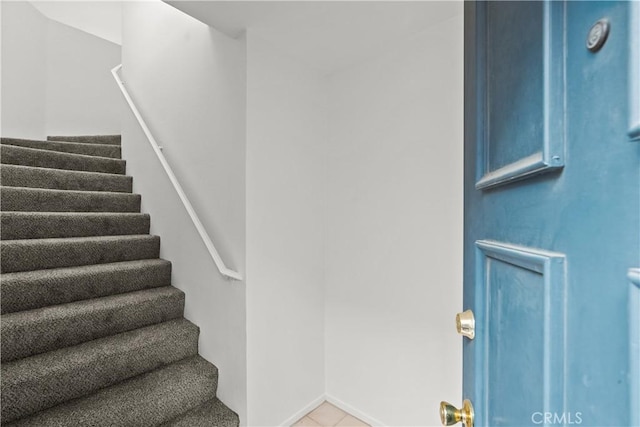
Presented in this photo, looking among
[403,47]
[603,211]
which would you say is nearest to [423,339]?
[603,211]

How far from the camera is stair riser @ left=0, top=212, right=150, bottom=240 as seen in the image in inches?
72.5

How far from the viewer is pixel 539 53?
39cm

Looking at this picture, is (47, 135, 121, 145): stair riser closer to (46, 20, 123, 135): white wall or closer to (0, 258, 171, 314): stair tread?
(46, 20, 123, 135): white wall

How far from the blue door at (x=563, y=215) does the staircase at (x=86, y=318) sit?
1609 mm

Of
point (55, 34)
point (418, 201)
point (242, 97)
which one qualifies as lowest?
point (418, 201)

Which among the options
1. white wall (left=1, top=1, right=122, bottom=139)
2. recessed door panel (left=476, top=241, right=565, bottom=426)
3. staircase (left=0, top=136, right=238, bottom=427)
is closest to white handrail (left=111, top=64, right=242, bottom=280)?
staircase (left=0, top=136, right=238, bottom=427)

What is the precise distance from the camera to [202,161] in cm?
185

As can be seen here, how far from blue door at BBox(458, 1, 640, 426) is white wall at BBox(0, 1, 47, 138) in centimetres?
475

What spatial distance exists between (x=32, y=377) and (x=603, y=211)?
200 centimetres

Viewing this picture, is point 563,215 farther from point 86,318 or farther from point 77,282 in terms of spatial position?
point 77,282

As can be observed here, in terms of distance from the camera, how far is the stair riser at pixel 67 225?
6.04 ft

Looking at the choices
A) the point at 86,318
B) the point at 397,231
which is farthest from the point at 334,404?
the point at 86,318

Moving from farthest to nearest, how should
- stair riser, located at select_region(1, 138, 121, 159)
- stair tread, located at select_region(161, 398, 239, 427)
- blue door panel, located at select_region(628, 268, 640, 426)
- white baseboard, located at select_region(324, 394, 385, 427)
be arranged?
stair riser, located at select_region(1, 138, 121, 159), white baseboard, located at select_region(324, 394, 385, 427), stair tread, located at select_region(161, 398, 239, 427), blue door panel, located at select_region(628, 268, 640, 426)

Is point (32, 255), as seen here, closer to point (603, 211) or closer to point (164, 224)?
point (164, 224)
